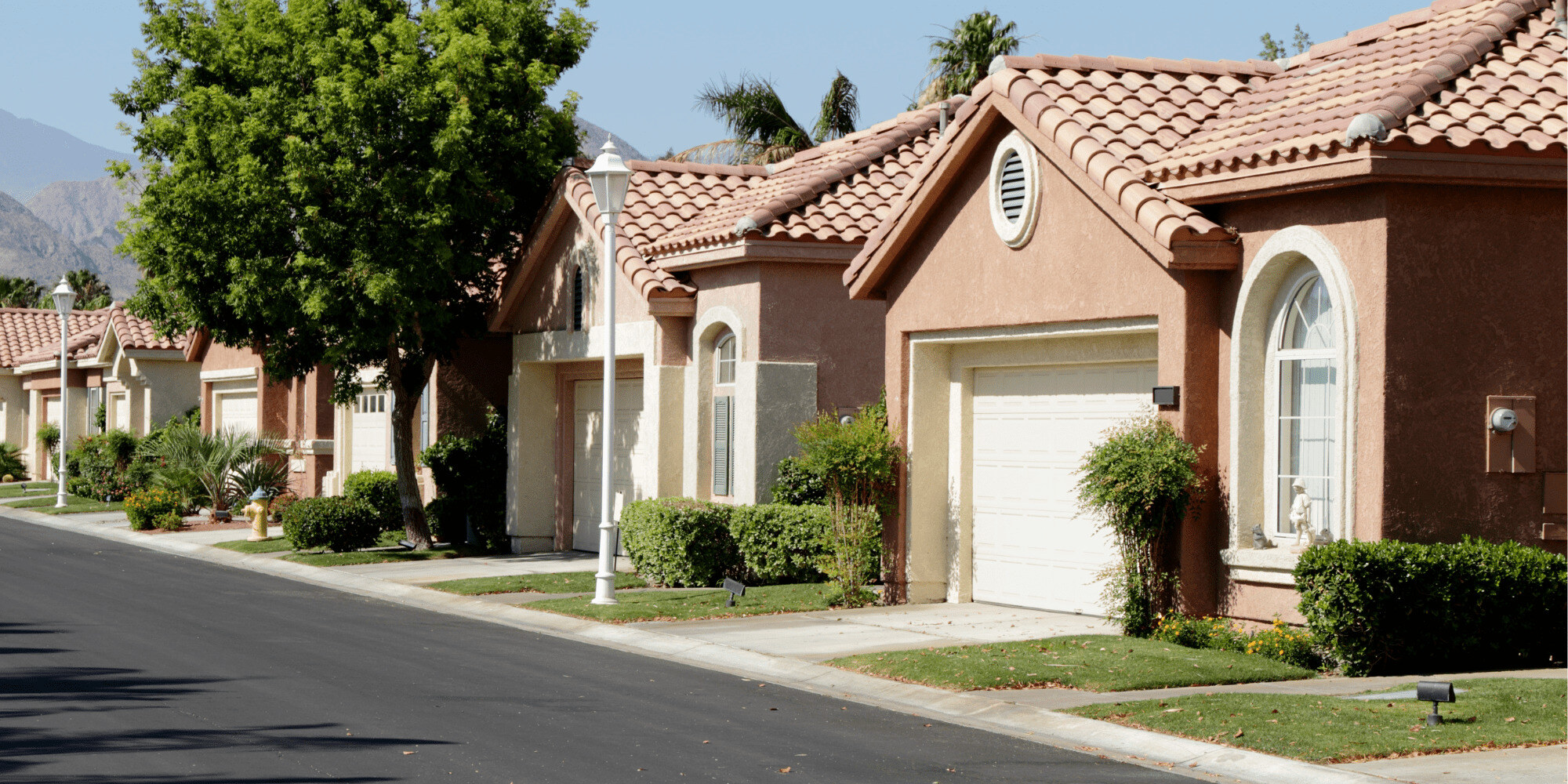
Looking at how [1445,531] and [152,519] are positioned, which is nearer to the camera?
[1445,531]

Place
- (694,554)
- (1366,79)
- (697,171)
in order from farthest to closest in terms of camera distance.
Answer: (697,171)
(694,554)
(1366,79)

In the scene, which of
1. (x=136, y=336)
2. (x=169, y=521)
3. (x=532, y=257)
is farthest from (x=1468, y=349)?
(x=136, y=336)

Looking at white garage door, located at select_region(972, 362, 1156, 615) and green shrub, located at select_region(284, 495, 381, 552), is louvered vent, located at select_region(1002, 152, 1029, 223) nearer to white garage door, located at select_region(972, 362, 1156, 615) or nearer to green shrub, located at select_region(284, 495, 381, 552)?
white garage door, located at select_region(972, 362, 1156, 615)

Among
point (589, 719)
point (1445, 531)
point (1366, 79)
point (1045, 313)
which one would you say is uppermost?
point (1366, 79)

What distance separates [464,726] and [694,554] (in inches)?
335

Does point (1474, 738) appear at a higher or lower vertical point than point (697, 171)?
lower

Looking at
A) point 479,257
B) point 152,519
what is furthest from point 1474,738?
point 152,519

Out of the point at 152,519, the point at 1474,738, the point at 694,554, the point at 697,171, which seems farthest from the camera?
the point at 152,519

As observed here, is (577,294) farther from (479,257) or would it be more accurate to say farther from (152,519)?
(152,519)

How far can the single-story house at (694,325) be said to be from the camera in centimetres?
1869

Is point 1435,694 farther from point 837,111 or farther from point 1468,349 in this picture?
point 837,111

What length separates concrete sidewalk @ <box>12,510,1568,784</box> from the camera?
860 cm

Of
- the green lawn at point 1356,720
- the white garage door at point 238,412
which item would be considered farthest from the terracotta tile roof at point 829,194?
the white garage door at point 238,412

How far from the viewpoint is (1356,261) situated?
12.0 m
